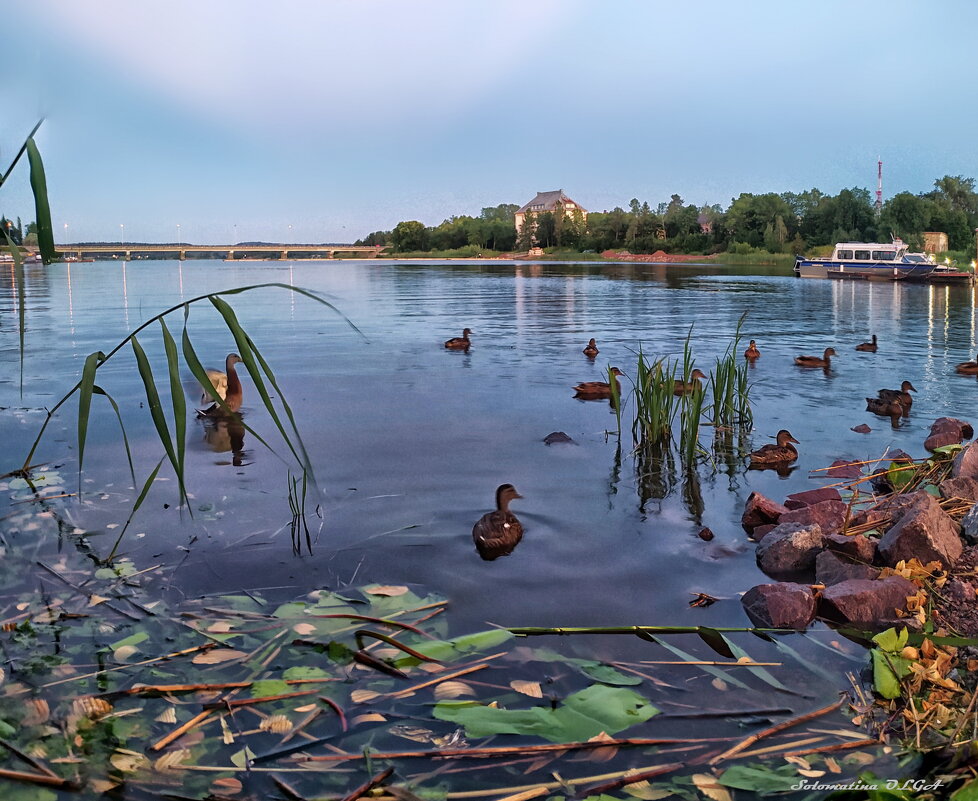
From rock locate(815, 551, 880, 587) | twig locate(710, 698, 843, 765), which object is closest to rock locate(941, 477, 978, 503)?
rock locate(815, 551, 880, 587)

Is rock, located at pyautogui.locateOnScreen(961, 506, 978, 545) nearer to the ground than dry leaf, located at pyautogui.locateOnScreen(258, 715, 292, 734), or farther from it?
farther from it

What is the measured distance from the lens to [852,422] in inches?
422

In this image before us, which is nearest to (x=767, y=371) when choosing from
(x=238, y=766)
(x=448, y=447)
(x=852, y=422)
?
(x=852, y=422)

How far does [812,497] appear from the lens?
6.57m

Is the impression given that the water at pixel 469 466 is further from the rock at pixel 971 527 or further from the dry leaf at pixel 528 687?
the rock at pixel 971 527

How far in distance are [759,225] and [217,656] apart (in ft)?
398

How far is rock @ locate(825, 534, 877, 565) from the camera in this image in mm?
5230

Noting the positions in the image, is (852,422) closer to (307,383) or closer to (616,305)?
(307,383)

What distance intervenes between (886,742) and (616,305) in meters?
32.2

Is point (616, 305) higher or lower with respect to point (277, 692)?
higher

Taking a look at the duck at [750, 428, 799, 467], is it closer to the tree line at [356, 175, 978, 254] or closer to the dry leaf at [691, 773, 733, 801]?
the dry leaf at [691, 773, 733, 801]

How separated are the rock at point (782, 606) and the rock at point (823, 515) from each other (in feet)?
3.96

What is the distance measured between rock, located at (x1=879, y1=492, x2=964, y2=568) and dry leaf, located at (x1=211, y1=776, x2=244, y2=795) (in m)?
4.06

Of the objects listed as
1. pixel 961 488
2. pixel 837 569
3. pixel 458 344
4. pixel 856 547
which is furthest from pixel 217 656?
pixel 458 344
